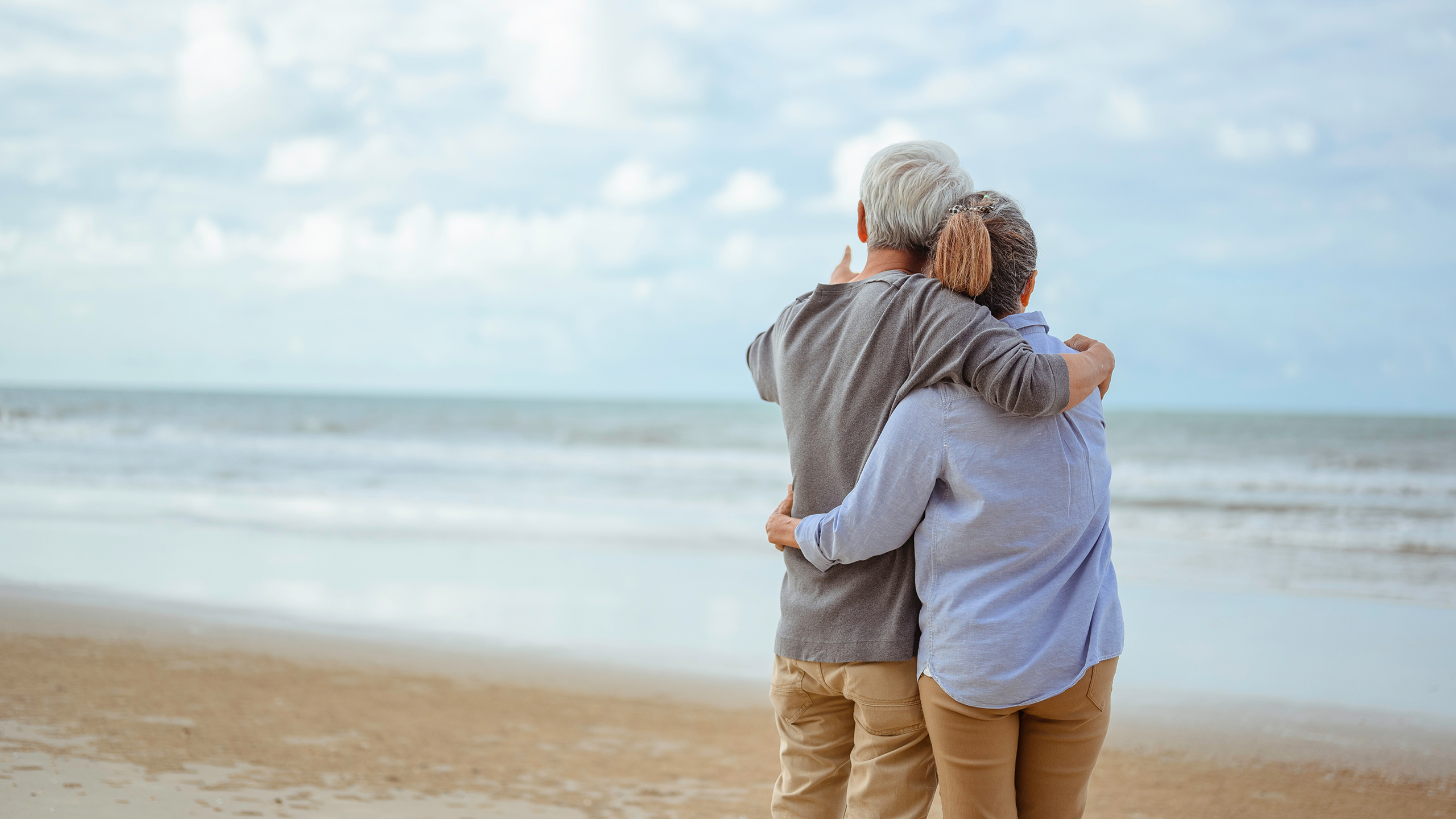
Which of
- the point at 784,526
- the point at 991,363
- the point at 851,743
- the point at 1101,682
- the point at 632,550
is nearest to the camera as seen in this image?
the point at 991,363

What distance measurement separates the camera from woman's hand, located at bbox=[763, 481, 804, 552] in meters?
1.71

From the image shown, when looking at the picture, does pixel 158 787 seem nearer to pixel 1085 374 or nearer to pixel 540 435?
pixel 1085 374

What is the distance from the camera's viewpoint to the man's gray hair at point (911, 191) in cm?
164

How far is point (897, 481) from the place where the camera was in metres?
1.54

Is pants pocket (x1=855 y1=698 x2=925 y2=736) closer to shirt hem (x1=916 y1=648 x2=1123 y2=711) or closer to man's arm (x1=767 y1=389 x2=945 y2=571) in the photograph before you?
shirt hem (x1=916 y1=648 x2=1123 y2=711)

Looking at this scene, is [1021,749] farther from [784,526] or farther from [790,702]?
[784,526]

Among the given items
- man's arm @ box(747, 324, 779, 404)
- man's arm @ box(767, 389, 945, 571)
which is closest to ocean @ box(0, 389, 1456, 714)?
man's arm @ box(747, 324, 779, 404)

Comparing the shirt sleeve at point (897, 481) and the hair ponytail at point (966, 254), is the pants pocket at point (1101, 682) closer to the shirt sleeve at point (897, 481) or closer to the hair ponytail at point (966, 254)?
the shirt sleeve at point (897, 481)

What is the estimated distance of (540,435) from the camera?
87.9 ft

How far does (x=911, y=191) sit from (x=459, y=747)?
3046mm

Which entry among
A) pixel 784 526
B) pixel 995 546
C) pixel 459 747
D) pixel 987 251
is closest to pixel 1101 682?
pixel 995 546

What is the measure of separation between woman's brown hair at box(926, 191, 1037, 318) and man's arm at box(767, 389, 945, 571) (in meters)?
0.20

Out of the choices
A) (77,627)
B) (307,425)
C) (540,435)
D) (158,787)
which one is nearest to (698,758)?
(158,787)

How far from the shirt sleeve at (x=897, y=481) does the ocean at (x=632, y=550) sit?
141 inches
